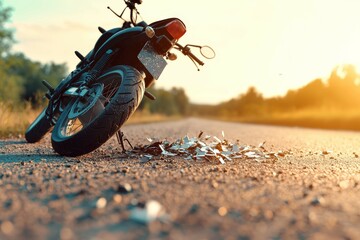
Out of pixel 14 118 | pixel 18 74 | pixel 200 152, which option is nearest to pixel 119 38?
pixel 200 152

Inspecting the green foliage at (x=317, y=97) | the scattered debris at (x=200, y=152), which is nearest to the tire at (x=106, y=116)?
the scattered debris at (x=200, y=152)

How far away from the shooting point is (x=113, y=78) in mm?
4395

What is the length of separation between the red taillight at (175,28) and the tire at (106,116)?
0.63 m

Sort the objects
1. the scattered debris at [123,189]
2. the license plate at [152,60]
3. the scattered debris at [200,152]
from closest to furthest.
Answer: the scattered debris at [123,189]
the scattered debris at [200,152]
the license plate at [152,60]

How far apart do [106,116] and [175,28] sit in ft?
4.47

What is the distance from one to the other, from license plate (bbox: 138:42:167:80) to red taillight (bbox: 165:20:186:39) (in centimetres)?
28

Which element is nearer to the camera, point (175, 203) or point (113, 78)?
point (175, 203)

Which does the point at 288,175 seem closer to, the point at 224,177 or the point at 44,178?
the point at 224,177

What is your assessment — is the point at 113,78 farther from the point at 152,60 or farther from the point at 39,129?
the point at 39,129

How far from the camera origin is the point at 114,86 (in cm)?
444

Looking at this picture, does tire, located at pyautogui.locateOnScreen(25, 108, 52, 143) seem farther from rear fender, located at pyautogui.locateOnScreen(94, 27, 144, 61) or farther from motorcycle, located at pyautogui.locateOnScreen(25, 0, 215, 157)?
rear fender, located at pyautogui.locateOnScreen(94, 27, 144, 61)

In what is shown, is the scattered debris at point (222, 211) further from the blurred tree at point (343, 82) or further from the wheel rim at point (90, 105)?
the blurred tree at point (343, 82)

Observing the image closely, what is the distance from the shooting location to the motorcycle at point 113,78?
392 centimetres

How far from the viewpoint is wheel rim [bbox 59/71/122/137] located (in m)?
4.27
